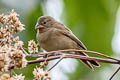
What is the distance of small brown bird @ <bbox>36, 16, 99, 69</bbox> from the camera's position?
4.25 meters

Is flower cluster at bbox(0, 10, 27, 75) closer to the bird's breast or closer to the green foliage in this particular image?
the green foliage

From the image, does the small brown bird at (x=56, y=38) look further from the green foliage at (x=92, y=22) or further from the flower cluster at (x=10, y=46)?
the flower cluster at (x=10, y=46)

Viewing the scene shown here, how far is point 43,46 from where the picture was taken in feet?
13.9

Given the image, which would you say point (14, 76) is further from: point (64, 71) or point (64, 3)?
point (64, 71)

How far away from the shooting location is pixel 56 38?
4.40 meters

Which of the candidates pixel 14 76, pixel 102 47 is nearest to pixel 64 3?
pixel 102 47

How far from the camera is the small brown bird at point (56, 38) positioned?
4.25 metres

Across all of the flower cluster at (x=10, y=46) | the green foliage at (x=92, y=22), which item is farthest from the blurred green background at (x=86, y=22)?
the flower cluster at (x=10, y=46)

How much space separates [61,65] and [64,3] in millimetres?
1153

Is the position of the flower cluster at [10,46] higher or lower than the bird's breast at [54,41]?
lower

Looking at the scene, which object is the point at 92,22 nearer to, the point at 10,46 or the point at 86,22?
the point at 86,22

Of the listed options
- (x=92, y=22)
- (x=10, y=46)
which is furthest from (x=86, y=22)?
(x=10, y=46)

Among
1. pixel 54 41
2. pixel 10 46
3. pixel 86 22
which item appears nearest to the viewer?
pixel 10 46

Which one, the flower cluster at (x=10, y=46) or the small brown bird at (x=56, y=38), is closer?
the flower cluster at (x=10, y=46)
